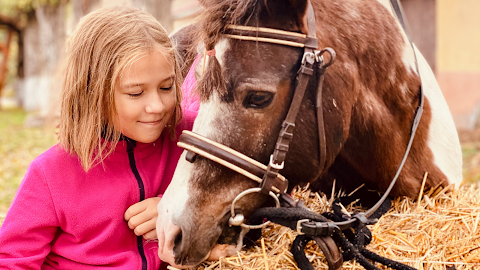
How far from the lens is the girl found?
1.51 m

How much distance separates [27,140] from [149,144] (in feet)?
26.9

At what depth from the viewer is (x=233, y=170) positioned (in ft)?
4.72

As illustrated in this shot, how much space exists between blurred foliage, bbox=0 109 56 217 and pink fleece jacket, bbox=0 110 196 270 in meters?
3.41

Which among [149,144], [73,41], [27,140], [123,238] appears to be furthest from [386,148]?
[27,140]

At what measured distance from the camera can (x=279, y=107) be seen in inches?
56.9

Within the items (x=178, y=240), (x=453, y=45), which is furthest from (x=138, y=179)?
(x=453, y=45)

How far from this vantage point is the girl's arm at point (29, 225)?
4.83ft

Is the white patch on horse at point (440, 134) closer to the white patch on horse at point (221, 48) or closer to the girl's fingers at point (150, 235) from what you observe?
the white patch on horse at point (221, 48)

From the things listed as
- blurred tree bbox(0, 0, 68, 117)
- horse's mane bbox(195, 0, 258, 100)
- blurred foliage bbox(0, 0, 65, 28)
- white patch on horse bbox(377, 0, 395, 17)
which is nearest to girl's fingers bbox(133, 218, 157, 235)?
horse's mane bbox(195, 0, 258, 100)

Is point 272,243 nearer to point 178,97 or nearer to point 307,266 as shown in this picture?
point 307,266

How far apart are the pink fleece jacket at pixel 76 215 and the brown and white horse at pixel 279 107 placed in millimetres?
268

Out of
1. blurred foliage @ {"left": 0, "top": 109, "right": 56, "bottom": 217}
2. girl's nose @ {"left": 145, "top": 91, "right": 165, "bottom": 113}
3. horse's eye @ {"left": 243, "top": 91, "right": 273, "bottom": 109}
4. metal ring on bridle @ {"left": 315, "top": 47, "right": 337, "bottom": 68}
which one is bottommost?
blurred foliage @ {"left": 0, "top": 109, "right": 56, "bottom": 217}

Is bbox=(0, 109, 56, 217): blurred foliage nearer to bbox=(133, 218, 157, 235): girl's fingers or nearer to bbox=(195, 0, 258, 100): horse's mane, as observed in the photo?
bbox=(133, 218, 157, 235): girl's fingers

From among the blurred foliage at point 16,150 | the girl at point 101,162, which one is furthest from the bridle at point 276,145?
the blurred foliage at point 16,150
